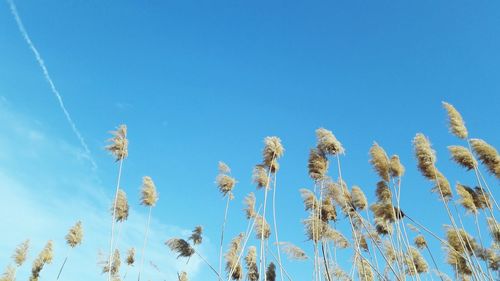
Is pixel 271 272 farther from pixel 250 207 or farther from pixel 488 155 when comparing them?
pixel 488 155

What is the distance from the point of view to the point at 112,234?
30.2 ft

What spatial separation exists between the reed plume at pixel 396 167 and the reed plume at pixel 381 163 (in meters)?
0.08

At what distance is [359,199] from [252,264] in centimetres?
403

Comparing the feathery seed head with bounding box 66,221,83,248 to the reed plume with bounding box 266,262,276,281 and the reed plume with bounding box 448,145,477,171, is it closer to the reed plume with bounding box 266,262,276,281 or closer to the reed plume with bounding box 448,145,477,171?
the reed plume with bounding box 266,262,276,281

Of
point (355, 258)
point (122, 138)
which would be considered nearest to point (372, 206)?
point (355, 258)

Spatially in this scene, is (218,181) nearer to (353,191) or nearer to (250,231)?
(250,231)

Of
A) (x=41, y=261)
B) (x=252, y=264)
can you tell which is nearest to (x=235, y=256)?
(x=252, y=264)

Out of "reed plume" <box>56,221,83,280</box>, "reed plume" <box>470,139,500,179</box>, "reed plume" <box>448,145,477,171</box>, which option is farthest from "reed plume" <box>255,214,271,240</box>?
"reed plume" <box>56,221,83,280</box>

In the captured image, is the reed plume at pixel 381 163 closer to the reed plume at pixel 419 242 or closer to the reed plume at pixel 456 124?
the reed plume at pixel 456 124

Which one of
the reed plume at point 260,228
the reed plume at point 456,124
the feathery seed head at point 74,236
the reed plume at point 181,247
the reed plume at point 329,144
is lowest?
the reed plume at point 181,247

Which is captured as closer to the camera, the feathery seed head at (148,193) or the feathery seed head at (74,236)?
the feathery seed head at (148,193)

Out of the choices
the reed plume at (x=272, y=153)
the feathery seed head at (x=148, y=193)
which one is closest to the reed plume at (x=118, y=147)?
the feathery seed head at (x=148, y=193)

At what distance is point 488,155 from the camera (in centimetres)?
918

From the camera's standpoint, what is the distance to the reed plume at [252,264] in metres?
12.1
